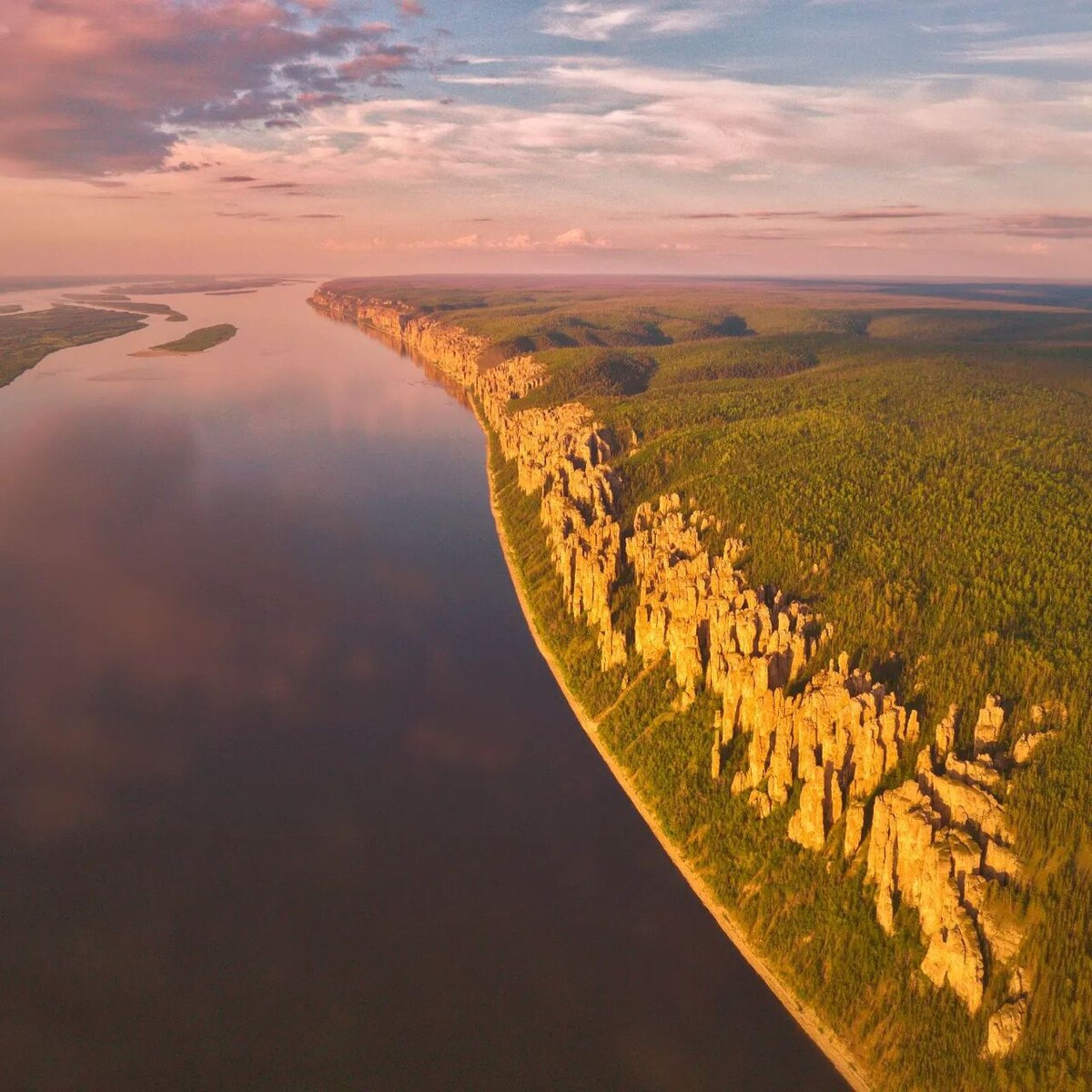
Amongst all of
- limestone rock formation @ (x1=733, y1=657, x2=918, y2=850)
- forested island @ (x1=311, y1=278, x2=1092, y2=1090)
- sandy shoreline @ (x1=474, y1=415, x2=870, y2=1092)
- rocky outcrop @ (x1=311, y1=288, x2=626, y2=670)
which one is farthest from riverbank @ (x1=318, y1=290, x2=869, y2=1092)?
limestone rock formation @ (x1=733, y1=657, x2=918, y2=850)

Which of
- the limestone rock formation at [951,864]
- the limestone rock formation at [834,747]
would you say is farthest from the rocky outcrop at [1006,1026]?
the limestone rock formation at [834,747]

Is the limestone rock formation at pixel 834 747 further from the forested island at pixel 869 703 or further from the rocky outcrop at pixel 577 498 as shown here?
the rocky outcrop at pixel 577 498

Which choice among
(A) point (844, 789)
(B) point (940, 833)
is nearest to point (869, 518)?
(A) point (844, 789)

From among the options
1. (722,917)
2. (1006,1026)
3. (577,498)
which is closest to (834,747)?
(722,917)

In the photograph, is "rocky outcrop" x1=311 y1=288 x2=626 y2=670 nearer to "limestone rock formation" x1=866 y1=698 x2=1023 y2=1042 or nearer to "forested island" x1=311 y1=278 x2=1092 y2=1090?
"forested island" x1=311 y1=278 x2=1092 y2=1090

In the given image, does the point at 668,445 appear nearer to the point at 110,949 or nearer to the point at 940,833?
the point at 940,833

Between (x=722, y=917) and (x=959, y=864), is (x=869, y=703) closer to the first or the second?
(x=959, y=864)

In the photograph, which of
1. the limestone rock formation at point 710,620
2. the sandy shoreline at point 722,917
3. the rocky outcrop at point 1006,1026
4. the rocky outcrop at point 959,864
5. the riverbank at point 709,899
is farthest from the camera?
the limestone rock formation at point 710,620
